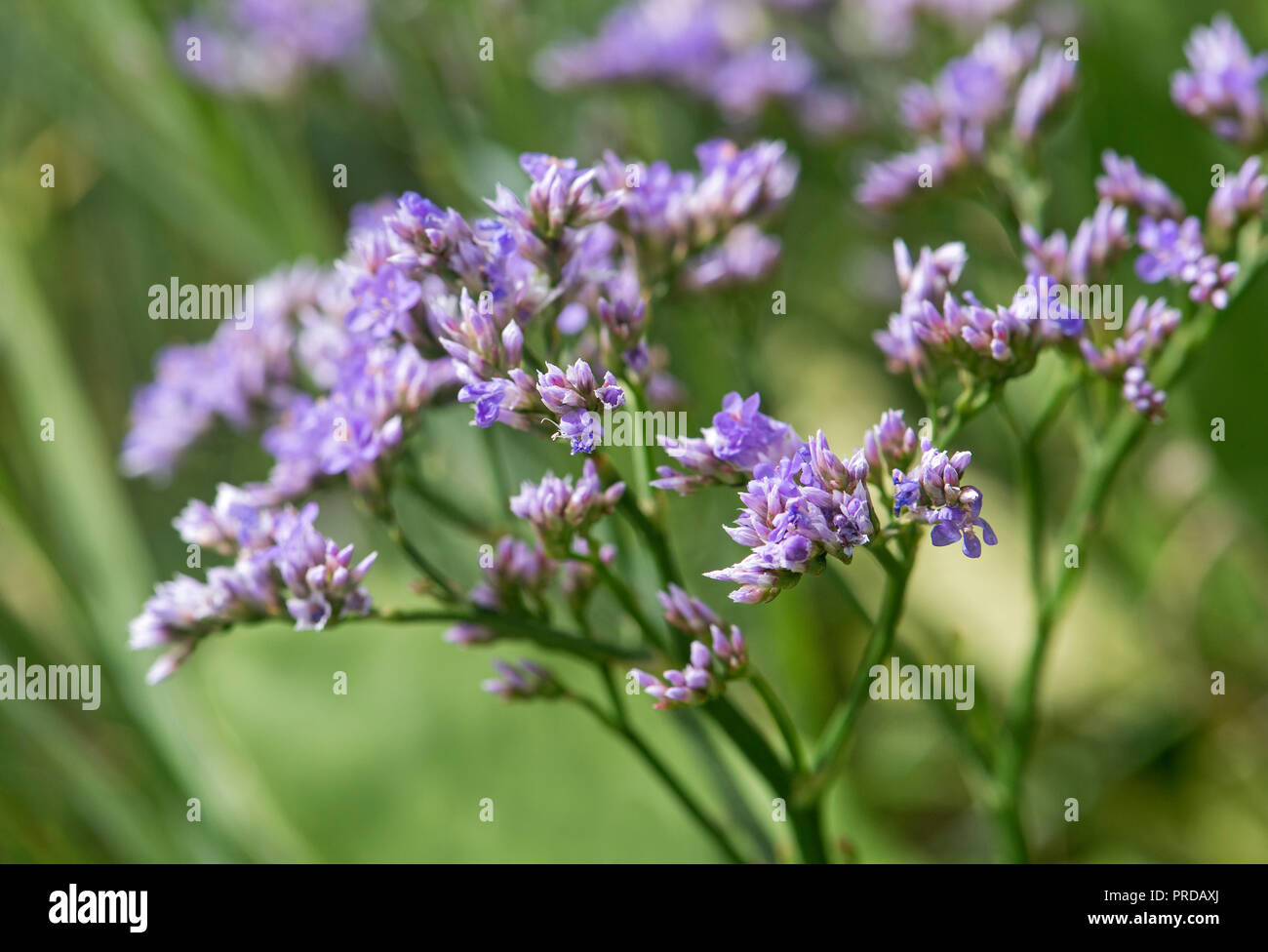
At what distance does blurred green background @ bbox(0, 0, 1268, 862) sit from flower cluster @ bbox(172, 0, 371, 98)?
42mm

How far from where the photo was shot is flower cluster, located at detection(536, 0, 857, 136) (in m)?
1.74

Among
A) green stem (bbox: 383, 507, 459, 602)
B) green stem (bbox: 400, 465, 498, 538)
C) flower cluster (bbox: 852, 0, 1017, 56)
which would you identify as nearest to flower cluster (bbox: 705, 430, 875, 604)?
green stem (bbox: 383, 507, 459, 602)

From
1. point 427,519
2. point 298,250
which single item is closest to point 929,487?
point 427,519

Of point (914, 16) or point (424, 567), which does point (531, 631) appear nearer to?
point (424, 567)

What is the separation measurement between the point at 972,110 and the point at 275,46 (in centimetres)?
119

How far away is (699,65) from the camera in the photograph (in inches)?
72.4

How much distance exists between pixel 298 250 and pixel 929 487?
1465mm

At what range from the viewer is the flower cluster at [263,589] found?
0.95 meters

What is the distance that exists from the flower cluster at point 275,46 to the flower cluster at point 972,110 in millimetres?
1018

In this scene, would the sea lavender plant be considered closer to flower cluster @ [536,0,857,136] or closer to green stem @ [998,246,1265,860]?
green stem @ [998,246,1265,860]

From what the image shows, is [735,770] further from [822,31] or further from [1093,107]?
[822,31]

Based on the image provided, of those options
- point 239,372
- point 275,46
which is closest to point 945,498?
point 239,372

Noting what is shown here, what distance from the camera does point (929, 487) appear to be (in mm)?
850

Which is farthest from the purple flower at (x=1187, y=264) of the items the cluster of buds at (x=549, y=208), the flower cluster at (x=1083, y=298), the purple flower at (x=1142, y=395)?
the cluster of buds at (x=549, y=208)
